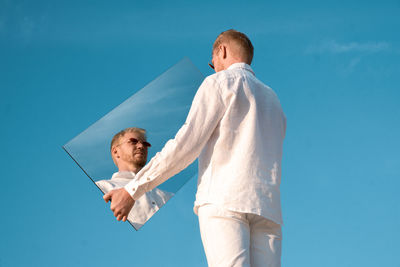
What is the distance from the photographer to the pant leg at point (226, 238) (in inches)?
107

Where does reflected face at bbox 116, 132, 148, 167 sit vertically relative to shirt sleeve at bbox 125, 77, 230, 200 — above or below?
above

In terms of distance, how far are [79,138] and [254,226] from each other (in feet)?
5.33

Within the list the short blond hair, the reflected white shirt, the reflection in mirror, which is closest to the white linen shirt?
the short blond hair

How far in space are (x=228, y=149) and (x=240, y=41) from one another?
32.9 inches

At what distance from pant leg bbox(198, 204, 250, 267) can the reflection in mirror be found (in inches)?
37.2

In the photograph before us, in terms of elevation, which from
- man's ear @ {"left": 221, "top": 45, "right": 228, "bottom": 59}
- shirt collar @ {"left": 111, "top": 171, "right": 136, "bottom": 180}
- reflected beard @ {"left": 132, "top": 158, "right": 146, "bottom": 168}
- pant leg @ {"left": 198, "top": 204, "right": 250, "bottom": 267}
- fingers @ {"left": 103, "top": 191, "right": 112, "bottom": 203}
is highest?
man's ear @ {"left": 221, "top": 45, "right": 228, "bottom": 59}

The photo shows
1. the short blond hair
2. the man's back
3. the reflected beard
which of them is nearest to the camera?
the man's back

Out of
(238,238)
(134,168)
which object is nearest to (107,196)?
(238,238)

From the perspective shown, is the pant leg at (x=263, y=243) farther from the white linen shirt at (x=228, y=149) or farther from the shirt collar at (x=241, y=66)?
the shirt collar at (x=241, y=66)

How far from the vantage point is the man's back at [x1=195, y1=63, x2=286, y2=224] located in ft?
9.37

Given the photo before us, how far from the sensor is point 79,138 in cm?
399

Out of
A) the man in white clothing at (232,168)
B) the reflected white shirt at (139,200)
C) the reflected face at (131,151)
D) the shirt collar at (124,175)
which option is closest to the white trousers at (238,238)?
the man in white clothing at (232,168)

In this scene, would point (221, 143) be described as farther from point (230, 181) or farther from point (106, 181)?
point (106, 181)

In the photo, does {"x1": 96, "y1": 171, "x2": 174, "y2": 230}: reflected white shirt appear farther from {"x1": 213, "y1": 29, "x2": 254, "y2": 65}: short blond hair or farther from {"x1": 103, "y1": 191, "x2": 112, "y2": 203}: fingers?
{"x1": 213, "y1": 29, "x2": 254, "y2": 65}: short blond hair
